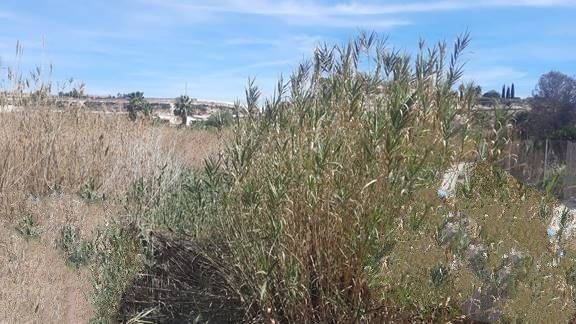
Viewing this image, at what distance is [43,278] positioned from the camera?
4.91m

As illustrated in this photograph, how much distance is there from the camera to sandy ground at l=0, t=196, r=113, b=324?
4578mm

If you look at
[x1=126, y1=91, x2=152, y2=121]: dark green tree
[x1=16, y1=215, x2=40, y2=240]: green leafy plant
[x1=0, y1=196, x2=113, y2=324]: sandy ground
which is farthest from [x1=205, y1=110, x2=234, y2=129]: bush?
[x1=126, y1=91, x2=152, y2=121]: dark green tree

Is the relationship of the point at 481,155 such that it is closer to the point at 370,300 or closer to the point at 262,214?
the point at 370,300

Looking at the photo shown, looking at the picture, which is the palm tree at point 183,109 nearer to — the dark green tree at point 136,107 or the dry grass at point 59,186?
the dark green tree at point 136,107

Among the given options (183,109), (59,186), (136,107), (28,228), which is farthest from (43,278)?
(183,109)

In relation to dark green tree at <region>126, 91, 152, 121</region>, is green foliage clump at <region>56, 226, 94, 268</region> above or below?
below

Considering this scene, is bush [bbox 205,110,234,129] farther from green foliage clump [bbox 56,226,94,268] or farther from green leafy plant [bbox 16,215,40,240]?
green leafy plant [bbox 16,215,40,240]

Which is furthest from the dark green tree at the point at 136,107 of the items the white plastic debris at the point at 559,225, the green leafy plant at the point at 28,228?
the white plastic debris at the point at 559,225


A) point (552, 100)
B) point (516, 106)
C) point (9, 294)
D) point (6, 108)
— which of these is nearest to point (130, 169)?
point (6, 108)

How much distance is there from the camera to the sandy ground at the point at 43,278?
458cm

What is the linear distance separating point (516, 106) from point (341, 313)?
173cm

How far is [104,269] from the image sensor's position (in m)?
5.15

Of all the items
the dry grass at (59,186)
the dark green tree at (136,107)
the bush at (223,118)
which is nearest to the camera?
the bush at (223,118)

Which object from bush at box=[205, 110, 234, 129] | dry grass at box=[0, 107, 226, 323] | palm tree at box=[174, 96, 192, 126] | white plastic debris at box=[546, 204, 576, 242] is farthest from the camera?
palm tree at box=[174, 96, 192, 126]
